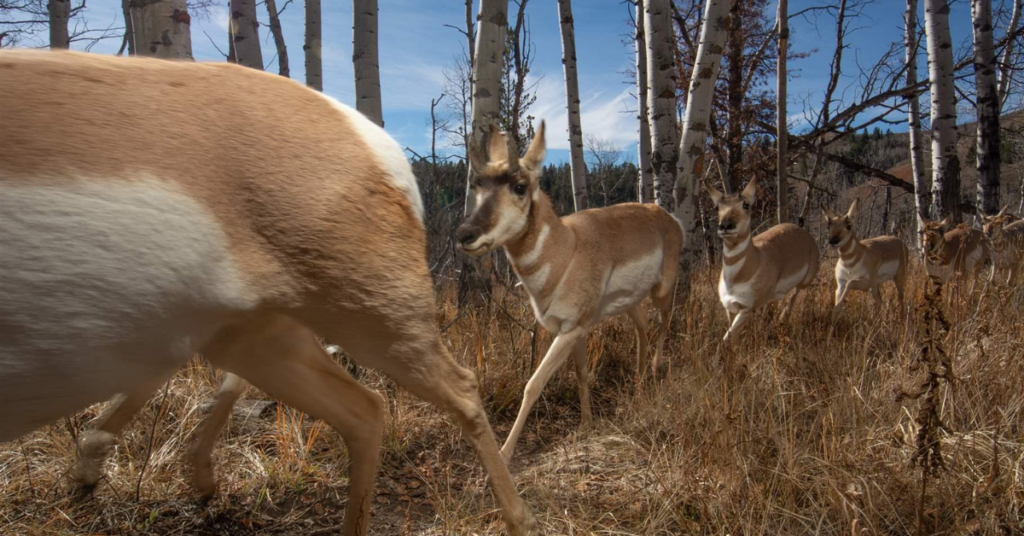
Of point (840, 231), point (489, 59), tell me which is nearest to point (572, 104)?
point (840, 231)

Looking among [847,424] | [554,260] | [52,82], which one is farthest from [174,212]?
[847,424]

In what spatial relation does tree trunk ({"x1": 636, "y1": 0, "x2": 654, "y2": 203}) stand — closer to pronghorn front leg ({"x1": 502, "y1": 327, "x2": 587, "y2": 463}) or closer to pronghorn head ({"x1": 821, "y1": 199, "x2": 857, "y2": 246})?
pronghorn head ({"x1": 821, "y1": 199, "x2": 857, "y2": 246})

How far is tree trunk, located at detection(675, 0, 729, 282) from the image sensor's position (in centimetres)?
585

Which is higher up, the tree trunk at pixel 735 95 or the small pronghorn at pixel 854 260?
the tree trunk at pixel 735 95

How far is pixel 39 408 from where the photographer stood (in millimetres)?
1473

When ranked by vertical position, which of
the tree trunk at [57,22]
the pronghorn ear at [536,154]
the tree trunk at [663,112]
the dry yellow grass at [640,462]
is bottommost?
the dry yellow grass at [640,462]

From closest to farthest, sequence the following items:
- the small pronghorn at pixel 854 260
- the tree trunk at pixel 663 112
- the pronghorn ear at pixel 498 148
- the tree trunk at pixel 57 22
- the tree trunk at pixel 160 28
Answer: the pronghorn ear at pixel 498 148
the tree trunk at pixel 160 28
the tree trunk at pixel 663 112
the small pronghorn at pixel 854 260
the tree trunk at pixel 57 22

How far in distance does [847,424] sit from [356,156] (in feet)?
9.12

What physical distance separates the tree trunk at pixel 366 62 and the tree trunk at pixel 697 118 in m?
3.25

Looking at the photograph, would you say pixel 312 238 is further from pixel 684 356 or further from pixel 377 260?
pixel 684 356

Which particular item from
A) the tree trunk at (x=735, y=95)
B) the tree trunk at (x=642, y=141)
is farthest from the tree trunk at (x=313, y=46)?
the tree trunk at (x=735, y=95)

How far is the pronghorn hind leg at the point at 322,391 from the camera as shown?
87.9 inches

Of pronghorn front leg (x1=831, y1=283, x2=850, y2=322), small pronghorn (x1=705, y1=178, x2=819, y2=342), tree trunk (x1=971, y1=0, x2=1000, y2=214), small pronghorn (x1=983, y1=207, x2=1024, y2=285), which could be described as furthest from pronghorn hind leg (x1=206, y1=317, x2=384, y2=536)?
tree trunk (x1=971, y1=0, x2=1000, y2=214)

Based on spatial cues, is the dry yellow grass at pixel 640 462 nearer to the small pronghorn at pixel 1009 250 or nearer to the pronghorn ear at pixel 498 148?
the pronghorn ear at pixel 498 148
